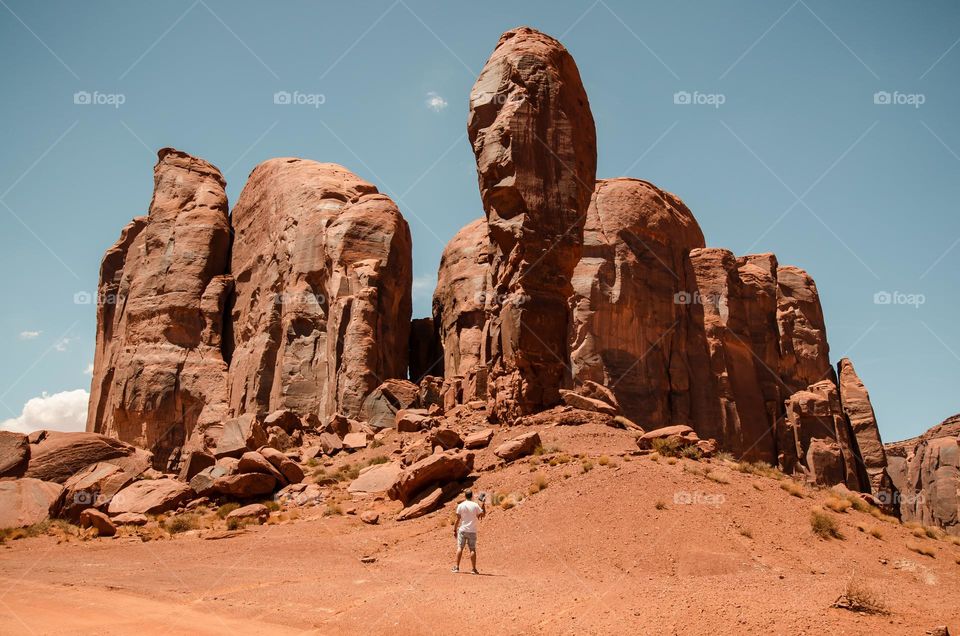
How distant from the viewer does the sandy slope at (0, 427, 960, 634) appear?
10570 millimetres

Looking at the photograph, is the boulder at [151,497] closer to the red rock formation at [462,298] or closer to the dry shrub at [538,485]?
the dry shrub at [538,485]

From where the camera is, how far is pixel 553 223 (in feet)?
78.1

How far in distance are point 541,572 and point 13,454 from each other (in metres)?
18.7

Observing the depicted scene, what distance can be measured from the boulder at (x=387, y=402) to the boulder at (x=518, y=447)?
1243 centimetres

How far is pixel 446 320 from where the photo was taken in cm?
4578

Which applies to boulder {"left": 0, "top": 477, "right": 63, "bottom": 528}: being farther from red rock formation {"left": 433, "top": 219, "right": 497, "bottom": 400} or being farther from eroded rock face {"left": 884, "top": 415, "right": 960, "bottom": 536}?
eroded rock face {"left": 884, "top": 415, "right": 960, "bottom": 536}

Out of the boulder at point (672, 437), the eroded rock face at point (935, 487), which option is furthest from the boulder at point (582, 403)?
the eroded rock face at point (935, 487)

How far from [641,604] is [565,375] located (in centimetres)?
1385

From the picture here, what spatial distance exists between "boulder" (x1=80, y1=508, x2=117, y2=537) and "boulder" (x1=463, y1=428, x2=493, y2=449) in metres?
9.34

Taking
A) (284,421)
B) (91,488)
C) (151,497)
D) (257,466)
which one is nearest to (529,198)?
(257,466)

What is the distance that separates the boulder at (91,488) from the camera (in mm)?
21688

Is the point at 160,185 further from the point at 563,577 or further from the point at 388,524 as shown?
the point at 563,577

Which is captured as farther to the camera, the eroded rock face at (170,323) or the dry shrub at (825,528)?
the eroded rock face at (170,323)

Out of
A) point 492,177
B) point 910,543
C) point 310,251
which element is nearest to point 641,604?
point 910,543
